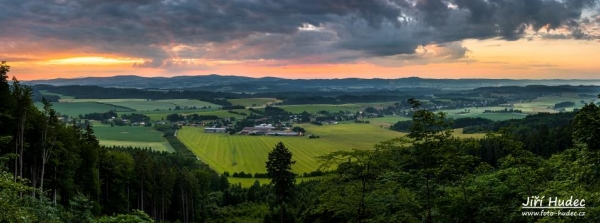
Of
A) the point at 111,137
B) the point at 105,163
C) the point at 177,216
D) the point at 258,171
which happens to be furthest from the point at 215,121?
the point at 105,163

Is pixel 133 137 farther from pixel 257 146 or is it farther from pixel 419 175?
pixel 419 175

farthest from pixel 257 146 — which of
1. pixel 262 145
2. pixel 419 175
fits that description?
pixel 419 175

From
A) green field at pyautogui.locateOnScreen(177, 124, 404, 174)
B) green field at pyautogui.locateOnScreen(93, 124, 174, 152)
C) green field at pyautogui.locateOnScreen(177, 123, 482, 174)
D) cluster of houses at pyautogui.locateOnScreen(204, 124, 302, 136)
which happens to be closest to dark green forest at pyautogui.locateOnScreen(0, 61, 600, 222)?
green field at pyautogui.locateOnScreen(177, 124, 404, 174)

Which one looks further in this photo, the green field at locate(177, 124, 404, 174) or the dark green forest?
the green field at locate(177, 124, 404, 174)

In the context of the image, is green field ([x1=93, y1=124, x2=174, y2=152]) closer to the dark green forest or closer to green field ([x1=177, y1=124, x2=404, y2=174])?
green field ([x1=177, y1=124, x2=404, y2=174])

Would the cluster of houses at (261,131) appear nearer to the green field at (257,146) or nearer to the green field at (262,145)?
the green field at (257,146)

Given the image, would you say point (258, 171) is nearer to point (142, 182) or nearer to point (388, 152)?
point (142, 182)
